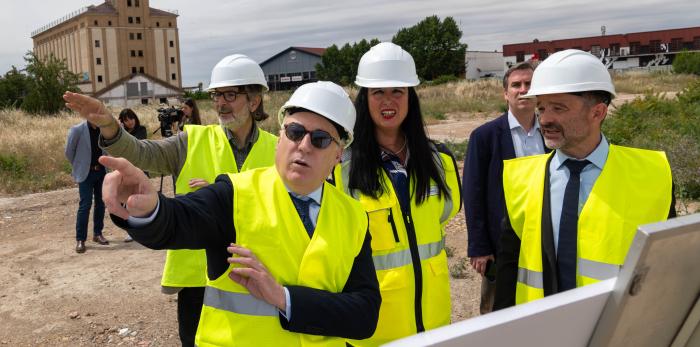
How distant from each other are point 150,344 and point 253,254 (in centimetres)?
367

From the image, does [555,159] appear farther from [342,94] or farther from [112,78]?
[112,78]

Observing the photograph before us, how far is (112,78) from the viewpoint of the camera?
2965 inches

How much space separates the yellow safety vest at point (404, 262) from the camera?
8.48 feet

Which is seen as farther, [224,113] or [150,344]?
[150,344]

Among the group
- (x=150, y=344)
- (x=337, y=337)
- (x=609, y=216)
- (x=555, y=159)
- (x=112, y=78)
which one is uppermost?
(x=112, y=78)

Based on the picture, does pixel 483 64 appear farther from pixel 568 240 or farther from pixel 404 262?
pixel 568 240

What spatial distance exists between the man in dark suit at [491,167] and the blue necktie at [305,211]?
172cm

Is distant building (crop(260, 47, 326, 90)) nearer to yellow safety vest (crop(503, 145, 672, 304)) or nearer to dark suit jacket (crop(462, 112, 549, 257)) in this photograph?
dark suit jacket (crop(462, 112, 549, 257))

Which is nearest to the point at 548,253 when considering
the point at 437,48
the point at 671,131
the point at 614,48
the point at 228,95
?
the point at 228,95

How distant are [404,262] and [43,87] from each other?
110 feet

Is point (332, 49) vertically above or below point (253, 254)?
above

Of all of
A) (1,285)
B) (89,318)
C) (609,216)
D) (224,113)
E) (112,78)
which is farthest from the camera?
(112,78)

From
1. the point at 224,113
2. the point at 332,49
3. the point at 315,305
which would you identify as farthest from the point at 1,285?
the point at 332,49

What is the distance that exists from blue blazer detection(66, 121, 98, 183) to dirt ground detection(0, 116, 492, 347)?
43.1 inches
